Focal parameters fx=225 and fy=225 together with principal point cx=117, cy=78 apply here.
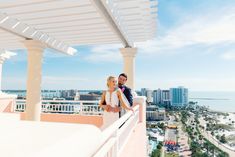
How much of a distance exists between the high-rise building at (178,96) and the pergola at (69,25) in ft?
351

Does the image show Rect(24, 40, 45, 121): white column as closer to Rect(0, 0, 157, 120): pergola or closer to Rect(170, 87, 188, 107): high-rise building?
Rect(0, 0, 157, 120): pergola

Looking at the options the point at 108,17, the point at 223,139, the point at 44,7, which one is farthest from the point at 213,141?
the point at 44,7

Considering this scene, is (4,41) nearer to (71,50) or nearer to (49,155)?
(71,50)

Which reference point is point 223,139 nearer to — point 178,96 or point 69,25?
point 178,96

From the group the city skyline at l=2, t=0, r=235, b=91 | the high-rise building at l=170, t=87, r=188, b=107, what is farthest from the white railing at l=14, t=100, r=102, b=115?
the high-rise building at l=170, t=87, r=188, b=107

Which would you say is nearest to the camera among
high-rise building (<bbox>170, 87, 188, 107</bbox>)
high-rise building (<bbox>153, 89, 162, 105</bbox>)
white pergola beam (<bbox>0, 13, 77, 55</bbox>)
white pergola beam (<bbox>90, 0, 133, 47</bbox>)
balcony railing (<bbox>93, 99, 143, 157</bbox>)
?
balcony railing (<bbox>93, 99, 143, 157</bbox>)

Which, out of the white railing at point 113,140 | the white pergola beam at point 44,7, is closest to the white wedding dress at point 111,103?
the white railing at point 113,140

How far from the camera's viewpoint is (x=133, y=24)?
6543 millimetres

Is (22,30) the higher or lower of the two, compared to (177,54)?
lower

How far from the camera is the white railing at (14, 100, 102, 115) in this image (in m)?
9.72

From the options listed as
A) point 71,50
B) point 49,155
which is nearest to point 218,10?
point 71,50

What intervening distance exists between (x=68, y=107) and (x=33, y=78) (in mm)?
3080

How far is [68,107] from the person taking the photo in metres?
10.0

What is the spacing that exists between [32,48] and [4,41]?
200cm
